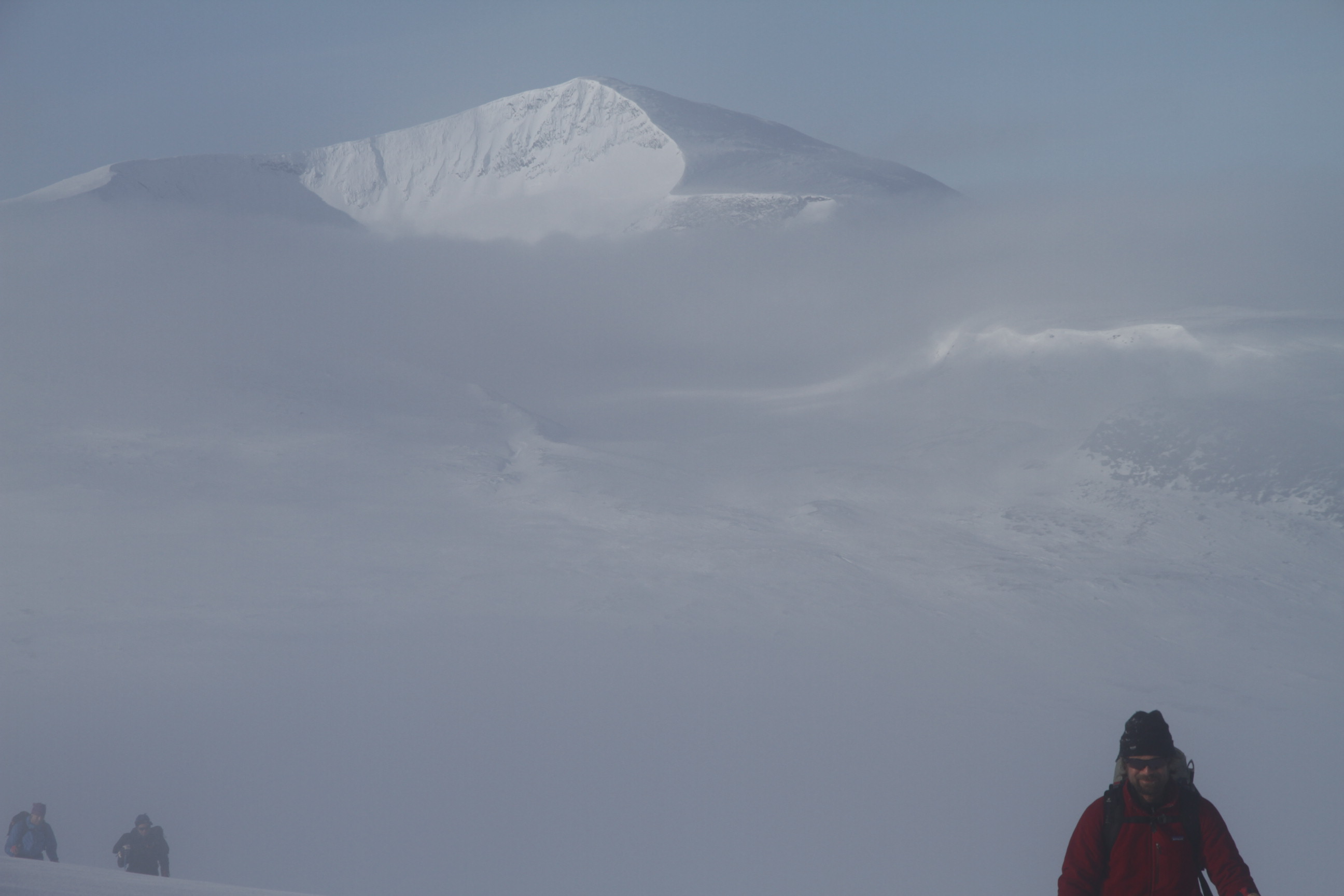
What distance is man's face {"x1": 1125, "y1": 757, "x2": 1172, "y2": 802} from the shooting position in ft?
8.52

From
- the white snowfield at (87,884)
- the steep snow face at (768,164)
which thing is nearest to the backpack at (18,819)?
the white snowfield at (87,884)

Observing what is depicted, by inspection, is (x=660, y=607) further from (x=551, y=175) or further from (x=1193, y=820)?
(x=551, y=175)

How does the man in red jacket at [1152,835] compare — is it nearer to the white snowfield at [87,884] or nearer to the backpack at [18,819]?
the white snowfield at [87,884]

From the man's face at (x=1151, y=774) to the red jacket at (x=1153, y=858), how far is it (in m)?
0.05

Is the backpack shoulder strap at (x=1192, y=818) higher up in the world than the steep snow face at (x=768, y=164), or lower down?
lower down

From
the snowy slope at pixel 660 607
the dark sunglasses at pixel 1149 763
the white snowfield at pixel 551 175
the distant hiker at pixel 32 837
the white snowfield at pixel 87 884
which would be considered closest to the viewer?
the dark sunglasses at pixel 1149 763

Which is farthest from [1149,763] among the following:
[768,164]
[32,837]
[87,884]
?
[768,164]

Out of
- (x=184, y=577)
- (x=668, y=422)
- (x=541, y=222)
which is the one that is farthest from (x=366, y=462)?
(x=541, y=222)

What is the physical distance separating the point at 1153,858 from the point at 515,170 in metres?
81.6

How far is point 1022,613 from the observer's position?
16484mm

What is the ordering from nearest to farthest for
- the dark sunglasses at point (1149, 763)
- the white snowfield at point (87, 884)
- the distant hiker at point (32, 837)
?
the dark sunglasses at point (1149, 763) < the white snowfield at point (87, 884) < the distant hiker at point (32, 837)

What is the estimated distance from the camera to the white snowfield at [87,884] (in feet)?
14.4

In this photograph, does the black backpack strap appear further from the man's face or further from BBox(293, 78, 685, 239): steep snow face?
BBox(293, 78, 685, 239): steep snow face

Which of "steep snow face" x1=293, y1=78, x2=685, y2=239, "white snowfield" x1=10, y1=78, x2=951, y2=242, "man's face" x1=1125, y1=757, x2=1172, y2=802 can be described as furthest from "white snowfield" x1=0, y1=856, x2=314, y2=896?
"steep snow face" x1=293, y1=78, x2=685, y2=239
